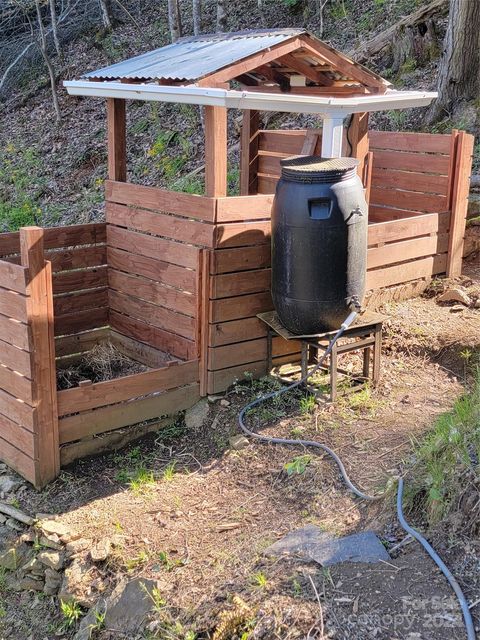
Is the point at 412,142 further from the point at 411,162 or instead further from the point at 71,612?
the point at 71,612

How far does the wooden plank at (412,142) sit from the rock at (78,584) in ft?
16.5

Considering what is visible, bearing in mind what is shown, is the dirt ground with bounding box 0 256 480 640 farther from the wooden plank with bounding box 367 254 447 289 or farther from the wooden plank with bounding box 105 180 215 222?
the wooden plank with bounding box 105 180 215 222

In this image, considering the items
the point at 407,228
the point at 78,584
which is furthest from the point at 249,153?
the point at 78,584

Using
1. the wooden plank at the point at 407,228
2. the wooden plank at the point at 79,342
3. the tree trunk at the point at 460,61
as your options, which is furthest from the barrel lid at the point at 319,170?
the tree trunk at the point at 460,61

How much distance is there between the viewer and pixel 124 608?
3416mm

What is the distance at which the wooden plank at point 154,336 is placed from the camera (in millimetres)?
5172

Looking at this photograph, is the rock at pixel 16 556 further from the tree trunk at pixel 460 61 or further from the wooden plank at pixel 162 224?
the tree trunk at pixel 460 61

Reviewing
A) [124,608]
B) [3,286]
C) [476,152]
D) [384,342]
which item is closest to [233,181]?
[476,152]

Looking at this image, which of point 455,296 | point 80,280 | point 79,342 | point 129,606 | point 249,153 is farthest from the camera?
point 249,153

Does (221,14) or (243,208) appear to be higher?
(221,14)

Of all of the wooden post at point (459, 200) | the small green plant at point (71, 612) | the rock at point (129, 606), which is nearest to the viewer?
the rock at point (129, 606)

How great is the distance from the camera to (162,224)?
5.21m

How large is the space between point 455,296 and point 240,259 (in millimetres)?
2326

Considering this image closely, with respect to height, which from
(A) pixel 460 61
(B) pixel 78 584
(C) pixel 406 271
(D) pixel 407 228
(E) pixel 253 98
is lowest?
(B) pixel 78 584
